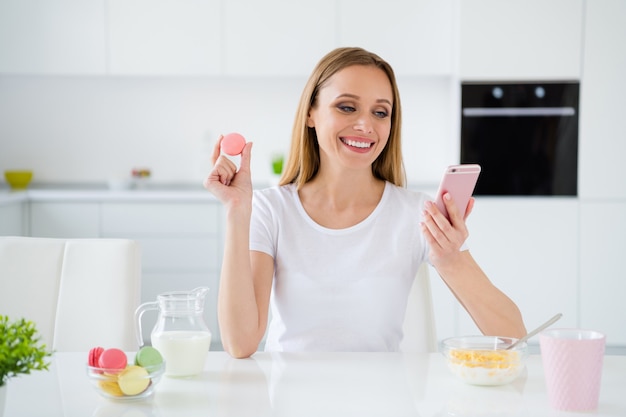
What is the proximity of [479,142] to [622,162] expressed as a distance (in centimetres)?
76

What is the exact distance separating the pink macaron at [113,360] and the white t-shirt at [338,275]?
0.62 meters

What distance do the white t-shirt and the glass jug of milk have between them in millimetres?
462

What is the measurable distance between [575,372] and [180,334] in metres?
0.63

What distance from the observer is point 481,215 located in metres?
4.15

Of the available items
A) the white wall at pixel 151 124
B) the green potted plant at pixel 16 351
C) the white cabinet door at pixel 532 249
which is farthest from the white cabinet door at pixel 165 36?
the green potted plant at pixel 16 351

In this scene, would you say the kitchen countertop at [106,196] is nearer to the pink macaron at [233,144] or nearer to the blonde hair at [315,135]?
the blonde hair at [315,135]

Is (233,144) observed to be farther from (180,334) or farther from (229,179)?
(180,334)

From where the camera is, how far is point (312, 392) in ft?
3.99

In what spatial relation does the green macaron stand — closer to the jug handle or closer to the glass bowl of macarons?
the glass bowl of macarons

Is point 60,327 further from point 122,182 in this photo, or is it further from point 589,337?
point 122,182

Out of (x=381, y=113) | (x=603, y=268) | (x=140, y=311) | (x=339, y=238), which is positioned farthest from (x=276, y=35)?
(x=140, y=311)

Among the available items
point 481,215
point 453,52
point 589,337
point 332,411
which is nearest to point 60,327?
point 332,411

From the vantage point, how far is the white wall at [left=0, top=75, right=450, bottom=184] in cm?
474

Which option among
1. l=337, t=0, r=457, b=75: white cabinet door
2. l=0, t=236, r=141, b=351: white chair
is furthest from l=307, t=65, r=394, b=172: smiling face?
l=337, t=0, r=457, b=75: white cabinet door
